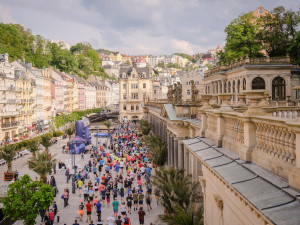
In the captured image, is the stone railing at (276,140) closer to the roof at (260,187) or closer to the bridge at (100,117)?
the roof at (260,187)

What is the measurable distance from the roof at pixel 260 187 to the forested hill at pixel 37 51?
9201 cm

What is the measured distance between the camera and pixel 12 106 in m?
63.1

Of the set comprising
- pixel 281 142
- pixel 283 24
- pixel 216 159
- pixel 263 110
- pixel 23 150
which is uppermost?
pixel 283 24

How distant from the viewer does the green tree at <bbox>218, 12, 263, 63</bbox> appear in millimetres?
48125

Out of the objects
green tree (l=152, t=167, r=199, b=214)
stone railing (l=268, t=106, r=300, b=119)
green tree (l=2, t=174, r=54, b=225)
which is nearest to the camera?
stone railing (l=268, t=106, r=300, b=119)

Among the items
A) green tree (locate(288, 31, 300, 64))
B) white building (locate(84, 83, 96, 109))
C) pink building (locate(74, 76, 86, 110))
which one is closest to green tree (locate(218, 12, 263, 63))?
green tree (locate(288, 31, 300, 64))

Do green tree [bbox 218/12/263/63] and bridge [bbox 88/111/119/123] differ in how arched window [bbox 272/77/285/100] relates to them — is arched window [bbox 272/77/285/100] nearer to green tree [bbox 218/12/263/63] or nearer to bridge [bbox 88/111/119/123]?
green tree [bbox 218/12/263/63]

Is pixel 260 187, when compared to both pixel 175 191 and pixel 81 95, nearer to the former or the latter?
pixel 175 191

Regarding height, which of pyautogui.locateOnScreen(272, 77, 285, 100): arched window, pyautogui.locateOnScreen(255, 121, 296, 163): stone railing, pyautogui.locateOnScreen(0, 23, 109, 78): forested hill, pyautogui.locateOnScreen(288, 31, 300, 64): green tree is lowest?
pyautogui.locateOnScreen(255, 121, 296, 163): stone railing

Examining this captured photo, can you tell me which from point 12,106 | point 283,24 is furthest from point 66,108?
point 283,24

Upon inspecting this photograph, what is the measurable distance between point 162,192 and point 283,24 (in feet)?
135

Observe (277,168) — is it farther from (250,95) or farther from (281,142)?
(250,95)

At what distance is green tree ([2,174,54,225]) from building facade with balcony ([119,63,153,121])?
271 feet

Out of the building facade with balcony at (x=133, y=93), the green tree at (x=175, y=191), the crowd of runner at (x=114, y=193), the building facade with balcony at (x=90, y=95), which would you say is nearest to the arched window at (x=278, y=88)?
the crowd of runner at (x=114, y=193)
